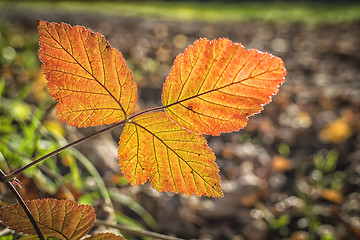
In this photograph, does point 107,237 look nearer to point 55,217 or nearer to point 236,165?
point 55,217

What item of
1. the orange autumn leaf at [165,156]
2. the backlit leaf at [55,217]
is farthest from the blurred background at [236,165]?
the orange autumn leaf at [165,156]

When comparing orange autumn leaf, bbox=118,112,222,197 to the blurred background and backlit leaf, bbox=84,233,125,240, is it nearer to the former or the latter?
backlit leaf, bbox=84,233,125,240

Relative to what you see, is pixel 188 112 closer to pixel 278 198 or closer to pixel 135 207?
pixel 135 207

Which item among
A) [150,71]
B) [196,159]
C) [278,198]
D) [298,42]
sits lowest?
[196,159]

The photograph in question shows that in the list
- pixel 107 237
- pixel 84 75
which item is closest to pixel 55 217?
pixel 107 237

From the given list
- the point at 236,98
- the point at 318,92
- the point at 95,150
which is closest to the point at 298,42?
the point at 318,92

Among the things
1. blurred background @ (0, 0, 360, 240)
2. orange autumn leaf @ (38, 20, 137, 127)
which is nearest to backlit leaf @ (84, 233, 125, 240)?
orange autumn leaf @ (38, 20, 137, 127)
